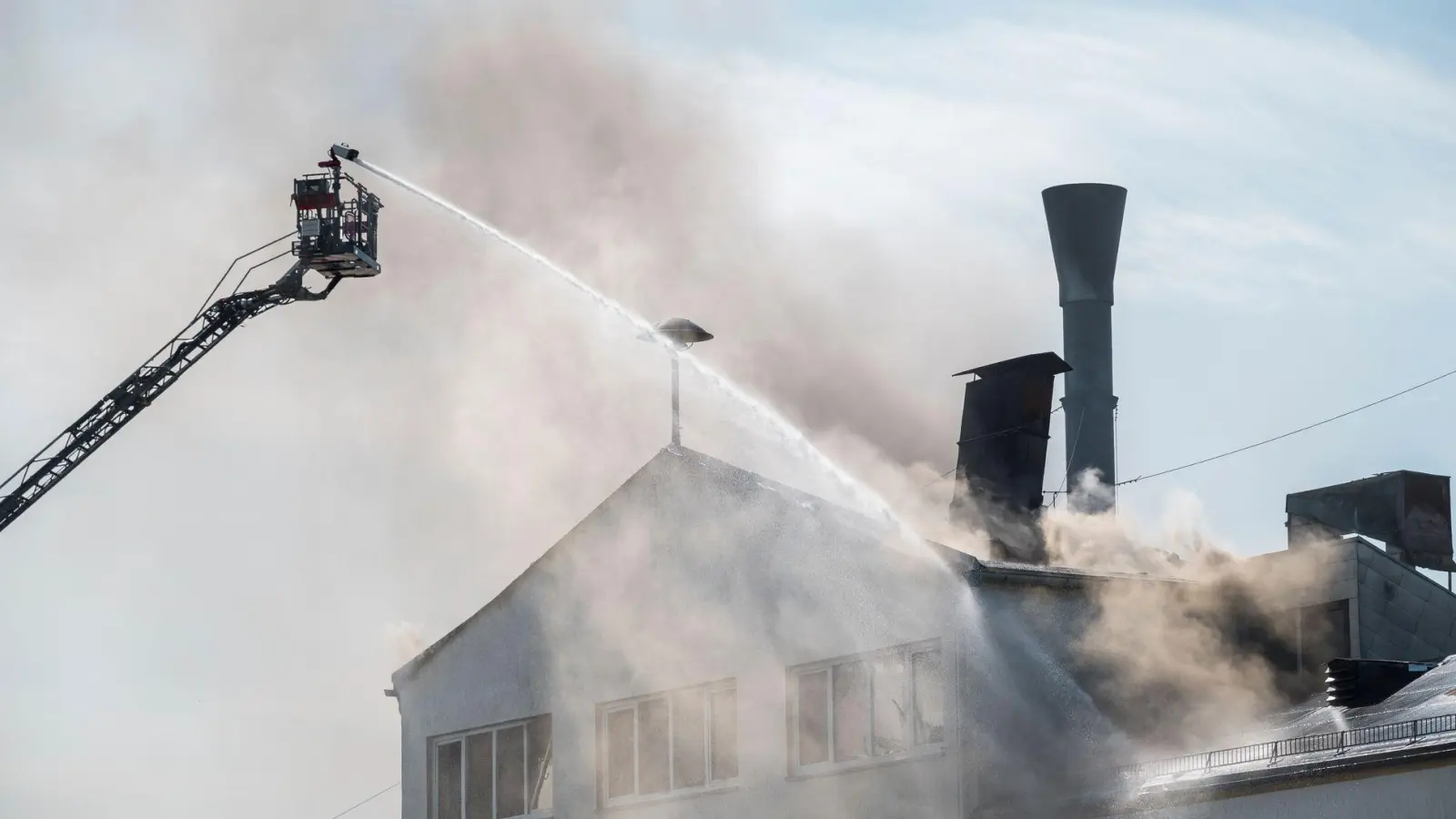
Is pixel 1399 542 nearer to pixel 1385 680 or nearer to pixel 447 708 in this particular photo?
pixel 1385 680

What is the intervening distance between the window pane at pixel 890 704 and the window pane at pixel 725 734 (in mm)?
2548

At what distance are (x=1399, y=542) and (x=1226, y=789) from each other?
38.8 feet

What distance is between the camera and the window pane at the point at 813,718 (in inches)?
1017

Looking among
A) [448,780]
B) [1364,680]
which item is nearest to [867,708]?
[1364,680]

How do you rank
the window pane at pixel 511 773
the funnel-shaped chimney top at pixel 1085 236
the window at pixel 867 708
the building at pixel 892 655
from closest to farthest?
the building at pixel 892 655 < the window at pixel 867 708 < the window pane at pixel 511 773 < the funnel-shaped chimney top at pixel 1085 236

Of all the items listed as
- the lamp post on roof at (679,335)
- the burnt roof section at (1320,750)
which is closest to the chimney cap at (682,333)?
the lamp post on roof at (679,335)

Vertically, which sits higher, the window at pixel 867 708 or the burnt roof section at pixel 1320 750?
the window at pixel 867 708

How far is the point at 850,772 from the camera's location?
25.1 meters

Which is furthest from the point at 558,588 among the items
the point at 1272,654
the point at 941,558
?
the point at 1272,654

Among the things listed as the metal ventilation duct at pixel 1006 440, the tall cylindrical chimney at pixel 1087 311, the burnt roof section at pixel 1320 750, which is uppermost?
the tall cylindrical chimney at pixel 1087 311

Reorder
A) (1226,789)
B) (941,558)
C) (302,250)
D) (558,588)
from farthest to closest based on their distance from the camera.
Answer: (302,250)
(558,588)
(941,558)
(1226,789)

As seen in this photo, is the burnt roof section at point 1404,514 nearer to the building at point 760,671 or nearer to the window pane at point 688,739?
the building at point 760,671

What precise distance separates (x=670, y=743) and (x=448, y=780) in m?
4.95

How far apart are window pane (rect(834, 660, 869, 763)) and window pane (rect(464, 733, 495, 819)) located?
7.01 meters
